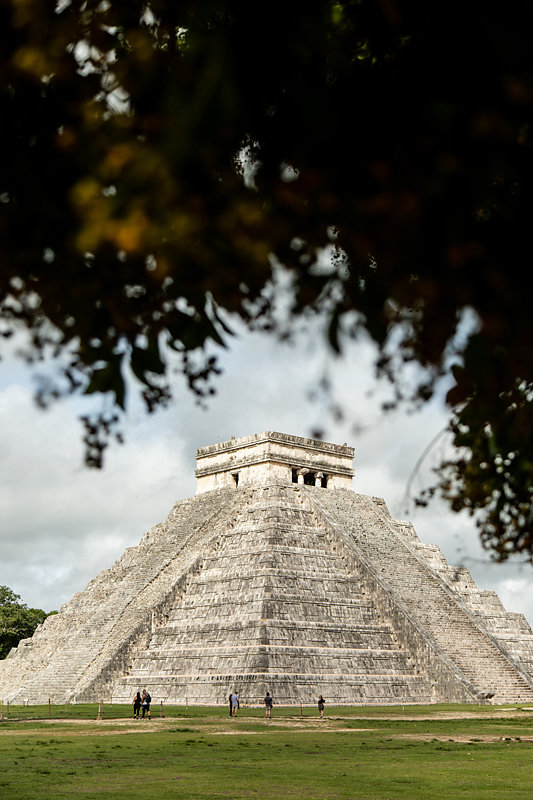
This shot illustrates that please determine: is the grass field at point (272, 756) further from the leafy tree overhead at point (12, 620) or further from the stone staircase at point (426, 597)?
the leafy tree overhead at point (12, 620)

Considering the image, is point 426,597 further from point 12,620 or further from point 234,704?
point 12,620

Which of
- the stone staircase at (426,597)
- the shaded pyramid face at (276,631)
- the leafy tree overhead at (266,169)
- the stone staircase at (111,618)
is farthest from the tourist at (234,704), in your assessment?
the leafy tree overhead at (266,169)

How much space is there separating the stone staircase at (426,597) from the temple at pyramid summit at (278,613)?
0.08m

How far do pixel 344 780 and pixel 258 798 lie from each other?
2412 mm

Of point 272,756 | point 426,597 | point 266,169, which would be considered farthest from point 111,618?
point 266,169

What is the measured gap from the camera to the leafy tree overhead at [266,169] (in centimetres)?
314

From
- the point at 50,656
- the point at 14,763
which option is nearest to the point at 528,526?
the point at 14,763

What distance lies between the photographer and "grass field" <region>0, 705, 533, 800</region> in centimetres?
1393

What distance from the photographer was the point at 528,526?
6.70 m

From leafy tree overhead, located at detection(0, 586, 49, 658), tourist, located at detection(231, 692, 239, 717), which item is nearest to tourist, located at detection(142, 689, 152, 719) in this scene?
tourist, located at detection(231, 692, 239, 717)

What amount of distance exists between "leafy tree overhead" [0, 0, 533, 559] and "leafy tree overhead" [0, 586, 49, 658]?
218 feet

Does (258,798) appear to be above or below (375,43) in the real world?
below

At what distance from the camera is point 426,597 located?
40.9 metres

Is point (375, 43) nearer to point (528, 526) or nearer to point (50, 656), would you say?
point (528, 526)
